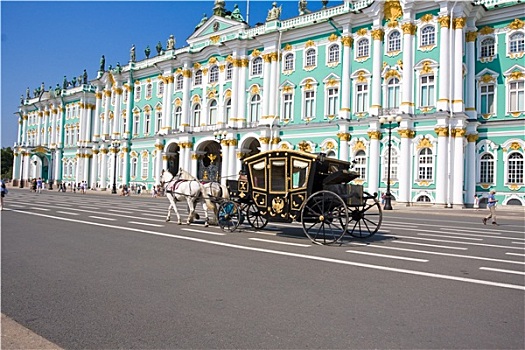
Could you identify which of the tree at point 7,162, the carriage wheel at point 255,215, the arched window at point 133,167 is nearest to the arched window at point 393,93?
the carriage wheel at point 255,215

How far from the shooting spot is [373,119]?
3556 cm

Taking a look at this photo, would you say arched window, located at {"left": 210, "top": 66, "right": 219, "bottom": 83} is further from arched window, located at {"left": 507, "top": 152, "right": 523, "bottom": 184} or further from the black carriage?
the black carriage

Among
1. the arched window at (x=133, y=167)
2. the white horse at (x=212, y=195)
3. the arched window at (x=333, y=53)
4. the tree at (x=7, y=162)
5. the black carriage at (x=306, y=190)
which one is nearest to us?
the black carriage at (x=306, y=190)

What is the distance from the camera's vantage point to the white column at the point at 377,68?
118ft

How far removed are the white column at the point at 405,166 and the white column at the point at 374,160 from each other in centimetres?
188

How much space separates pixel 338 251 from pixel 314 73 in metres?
32.3

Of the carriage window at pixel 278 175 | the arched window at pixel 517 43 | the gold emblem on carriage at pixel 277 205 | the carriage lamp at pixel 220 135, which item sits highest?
the arched window at pixel 517 43

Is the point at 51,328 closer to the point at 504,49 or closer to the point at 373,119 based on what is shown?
the point at 373,119

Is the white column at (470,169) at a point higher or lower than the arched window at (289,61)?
lower

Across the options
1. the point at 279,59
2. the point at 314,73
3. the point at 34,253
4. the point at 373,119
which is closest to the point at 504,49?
the point at 373,119

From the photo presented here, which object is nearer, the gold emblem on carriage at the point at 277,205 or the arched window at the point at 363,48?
the gold emblem on carriage at the point at 277,205

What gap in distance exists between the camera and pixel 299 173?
39.7ft

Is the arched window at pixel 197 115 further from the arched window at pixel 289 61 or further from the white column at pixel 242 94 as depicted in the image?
the arched window at pixel 289 61

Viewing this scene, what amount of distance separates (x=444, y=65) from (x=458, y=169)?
7450 mm
